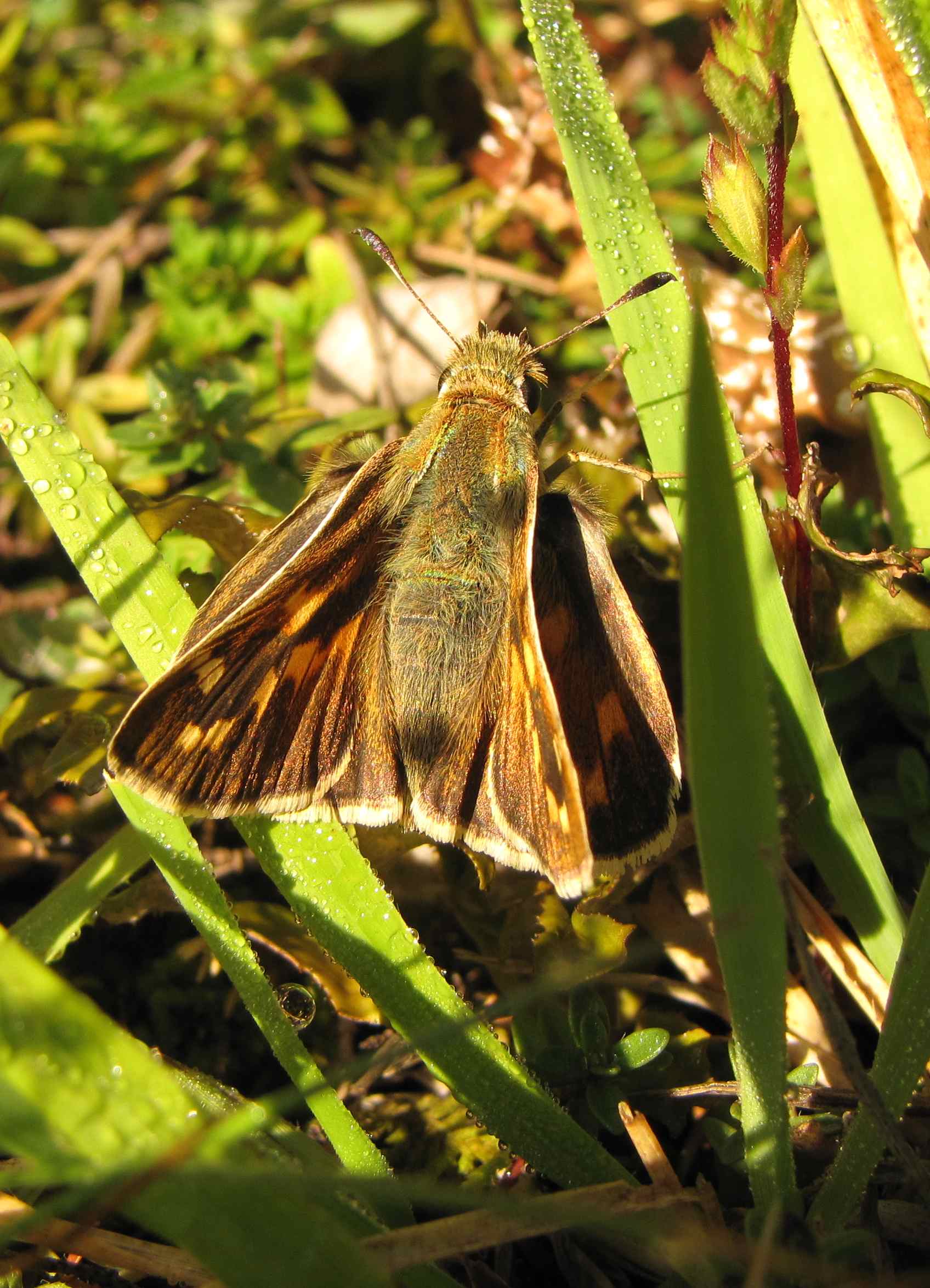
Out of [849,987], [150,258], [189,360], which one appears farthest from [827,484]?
[150,258]

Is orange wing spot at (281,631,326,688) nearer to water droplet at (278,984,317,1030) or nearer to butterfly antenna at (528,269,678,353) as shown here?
water droplet at (278,984,317,1030)

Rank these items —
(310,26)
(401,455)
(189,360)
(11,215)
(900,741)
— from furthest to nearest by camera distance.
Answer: (310,26)
(11,215)
(189,360)
(900,741)
(401,455)

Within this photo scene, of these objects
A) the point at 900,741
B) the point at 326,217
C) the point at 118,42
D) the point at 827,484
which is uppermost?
the point at 118,42

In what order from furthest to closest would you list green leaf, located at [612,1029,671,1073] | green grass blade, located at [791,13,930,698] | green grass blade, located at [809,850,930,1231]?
green grass blade, located at [791,13,930,698] < green leaf, located at [612,1029,671,1073] < green grass blade, located at [809,850,930,1231]

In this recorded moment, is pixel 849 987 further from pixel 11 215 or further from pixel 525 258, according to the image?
pixel 11 215

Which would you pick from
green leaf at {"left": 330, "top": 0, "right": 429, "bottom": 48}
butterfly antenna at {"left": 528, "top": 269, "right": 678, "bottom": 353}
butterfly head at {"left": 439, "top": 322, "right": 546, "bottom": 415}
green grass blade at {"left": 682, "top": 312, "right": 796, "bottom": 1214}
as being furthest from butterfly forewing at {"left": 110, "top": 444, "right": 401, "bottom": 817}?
green leaf at {"left": 330, "top": 0, "right": 429, "bottom": 48}
